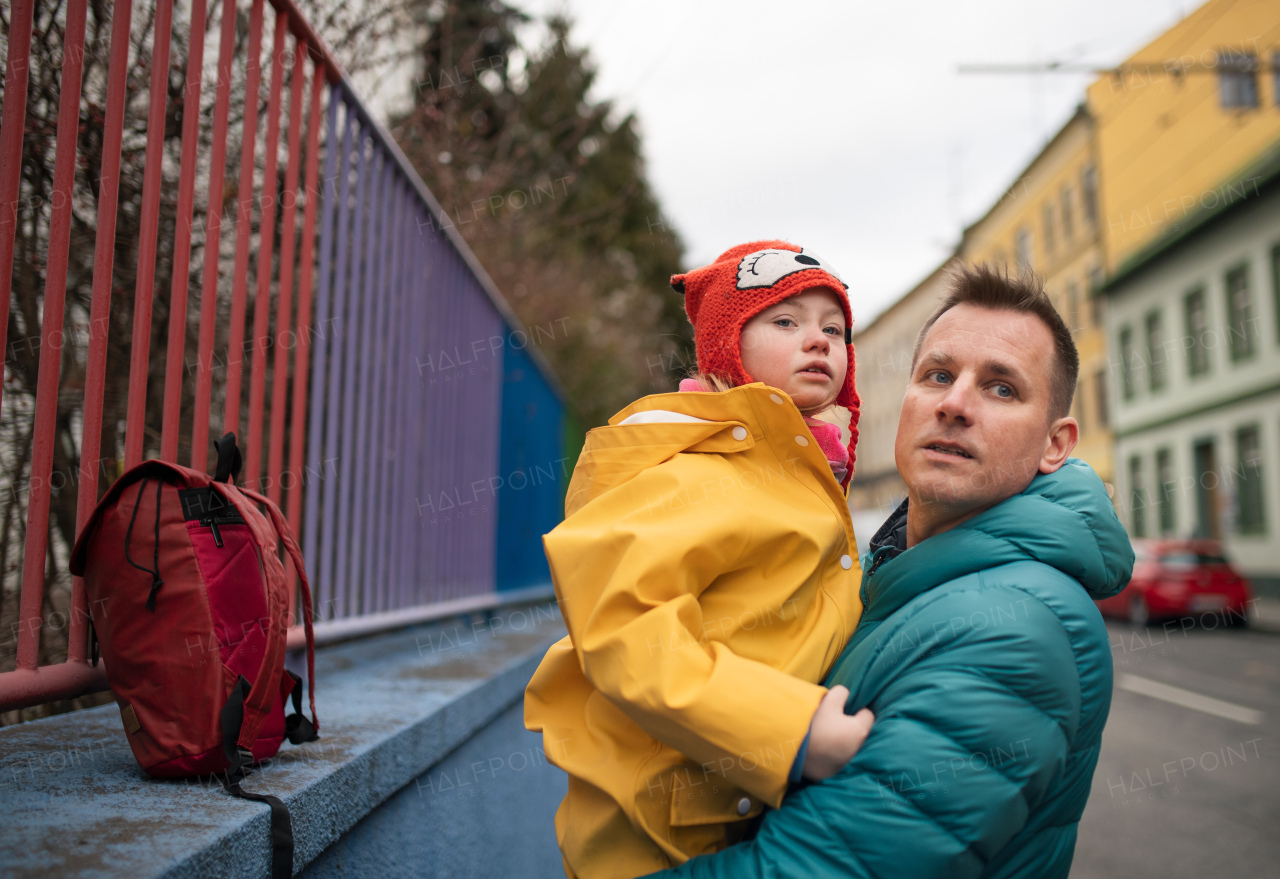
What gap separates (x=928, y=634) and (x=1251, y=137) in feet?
82.9

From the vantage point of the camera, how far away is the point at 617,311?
17281 mm

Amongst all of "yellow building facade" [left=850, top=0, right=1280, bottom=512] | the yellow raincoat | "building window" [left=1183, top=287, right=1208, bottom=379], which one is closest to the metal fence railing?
the yellow raincoat

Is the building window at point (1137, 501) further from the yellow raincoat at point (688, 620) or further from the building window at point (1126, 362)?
the yellow raincoat at point (688, 620)

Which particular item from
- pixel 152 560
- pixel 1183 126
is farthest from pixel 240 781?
pixel 1183 126

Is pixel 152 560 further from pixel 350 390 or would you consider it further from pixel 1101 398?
pixel 1101 398

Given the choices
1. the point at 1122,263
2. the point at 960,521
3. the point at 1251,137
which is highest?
the point at 1251,137

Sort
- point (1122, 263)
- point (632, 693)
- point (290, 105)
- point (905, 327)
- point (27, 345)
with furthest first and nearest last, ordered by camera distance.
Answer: point (905, 327) → point (1122, 263) → point (290, 105) → point (27, 345) → point (632, 693)

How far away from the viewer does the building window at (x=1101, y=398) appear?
95.2 feet

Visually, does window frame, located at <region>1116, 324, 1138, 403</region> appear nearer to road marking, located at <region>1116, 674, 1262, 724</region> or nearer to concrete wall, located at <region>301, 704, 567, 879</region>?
road marking, located at <region>1116, 674, 1262, 724</region>

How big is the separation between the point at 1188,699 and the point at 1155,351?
66.4ft

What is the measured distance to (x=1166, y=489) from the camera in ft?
83.3

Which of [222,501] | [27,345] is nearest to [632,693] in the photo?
[222,501]

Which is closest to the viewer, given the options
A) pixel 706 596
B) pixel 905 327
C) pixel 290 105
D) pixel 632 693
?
pixel 632 693

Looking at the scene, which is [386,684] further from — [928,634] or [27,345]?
[928,634]
